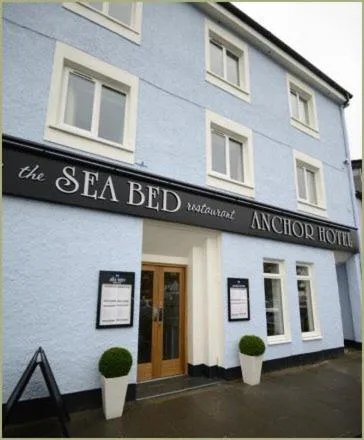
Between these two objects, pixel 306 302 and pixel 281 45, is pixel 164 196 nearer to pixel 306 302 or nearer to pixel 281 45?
pixel 306 302

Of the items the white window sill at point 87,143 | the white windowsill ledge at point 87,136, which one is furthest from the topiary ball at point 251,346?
the white windowsill ledge at point 87,136

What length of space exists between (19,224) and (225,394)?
16.5 feet

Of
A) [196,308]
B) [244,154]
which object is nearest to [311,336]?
[196,308]

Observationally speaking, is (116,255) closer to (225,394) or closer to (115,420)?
(115,420)

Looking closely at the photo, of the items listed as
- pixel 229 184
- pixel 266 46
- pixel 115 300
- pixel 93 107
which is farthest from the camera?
pixel 266 46

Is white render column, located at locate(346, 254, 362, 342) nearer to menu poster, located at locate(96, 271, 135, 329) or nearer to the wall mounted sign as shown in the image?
the wall mounted sign

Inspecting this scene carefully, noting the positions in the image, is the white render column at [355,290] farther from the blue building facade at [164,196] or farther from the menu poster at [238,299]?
the menu poster at [238,299]

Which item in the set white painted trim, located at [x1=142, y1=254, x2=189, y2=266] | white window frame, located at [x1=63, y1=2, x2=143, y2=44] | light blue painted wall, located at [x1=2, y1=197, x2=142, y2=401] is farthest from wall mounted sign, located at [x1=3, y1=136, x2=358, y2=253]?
white window frame, located at [x1=63, y1=2, x2=143, y2=44]

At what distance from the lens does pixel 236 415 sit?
15.9 ft

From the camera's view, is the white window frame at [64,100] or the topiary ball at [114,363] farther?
A: the white window frame at [64,100]

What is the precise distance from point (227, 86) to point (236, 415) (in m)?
8.00

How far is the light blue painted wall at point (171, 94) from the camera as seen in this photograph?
5.35 meters

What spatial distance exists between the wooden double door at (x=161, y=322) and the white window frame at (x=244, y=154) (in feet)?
8.22

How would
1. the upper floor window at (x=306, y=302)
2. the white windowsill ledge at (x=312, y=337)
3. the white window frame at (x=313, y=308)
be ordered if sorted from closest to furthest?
the white windowsill ledge at (x=312, y=337)
the white window frame at (x=313, y=308)
the upper floor window at (x=306, y=302)
